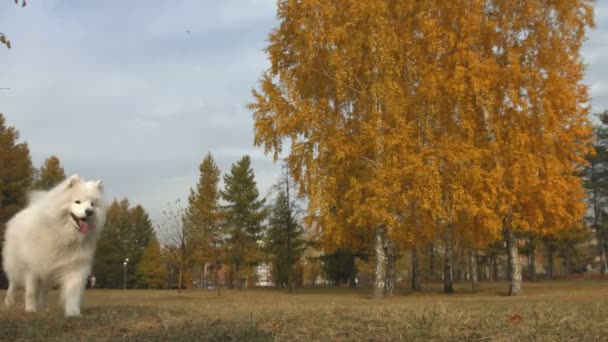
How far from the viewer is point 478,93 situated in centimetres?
2247

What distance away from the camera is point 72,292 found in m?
8.16

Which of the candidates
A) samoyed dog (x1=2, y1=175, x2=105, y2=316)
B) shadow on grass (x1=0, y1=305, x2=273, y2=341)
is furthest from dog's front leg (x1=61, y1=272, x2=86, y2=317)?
shadow on grass (x1=0, y1=305, x2=273, y2=341)

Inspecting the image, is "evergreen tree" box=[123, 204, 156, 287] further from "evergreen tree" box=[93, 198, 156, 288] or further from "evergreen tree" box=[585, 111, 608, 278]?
"evergreen tree" box=[585, 111, 608, 278]

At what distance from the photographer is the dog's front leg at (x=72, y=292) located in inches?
312

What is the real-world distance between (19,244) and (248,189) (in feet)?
137

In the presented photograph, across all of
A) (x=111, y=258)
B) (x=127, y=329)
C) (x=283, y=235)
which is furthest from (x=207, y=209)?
(x=127, y=329)

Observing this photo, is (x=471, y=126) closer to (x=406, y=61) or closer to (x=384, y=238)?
(x=406, y=61)

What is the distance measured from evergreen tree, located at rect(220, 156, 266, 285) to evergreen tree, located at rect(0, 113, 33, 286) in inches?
632

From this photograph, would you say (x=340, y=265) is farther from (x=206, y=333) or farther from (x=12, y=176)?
(x=206, y=333)

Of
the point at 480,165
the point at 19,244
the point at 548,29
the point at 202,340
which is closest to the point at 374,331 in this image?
the point at 202,340

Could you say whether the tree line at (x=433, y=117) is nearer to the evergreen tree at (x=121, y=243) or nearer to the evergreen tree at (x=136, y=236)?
the evergreen tree at (x=121, y=243)

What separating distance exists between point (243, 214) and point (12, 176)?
1875cm

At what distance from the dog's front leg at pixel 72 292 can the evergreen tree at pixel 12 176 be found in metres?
36.4

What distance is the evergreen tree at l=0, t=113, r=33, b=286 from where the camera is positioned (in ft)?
136
